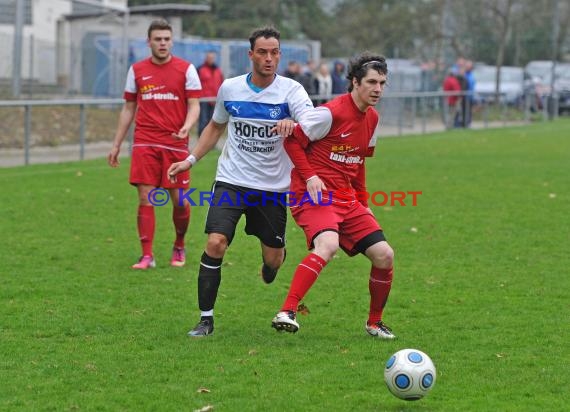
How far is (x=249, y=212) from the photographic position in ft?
24.3

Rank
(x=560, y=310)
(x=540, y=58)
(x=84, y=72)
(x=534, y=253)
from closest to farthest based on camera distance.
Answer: (x=560, y=310) < (x=534, y=253) < (x=84, y=72) < (x=540, y=58)

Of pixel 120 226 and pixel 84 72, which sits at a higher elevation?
pixel 84 72

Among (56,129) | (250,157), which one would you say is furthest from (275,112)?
(56,129)

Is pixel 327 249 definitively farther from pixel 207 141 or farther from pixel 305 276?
pixel 207 141

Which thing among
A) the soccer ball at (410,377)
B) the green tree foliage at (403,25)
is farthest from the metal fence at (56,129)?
the green tree foliage at (403,25)

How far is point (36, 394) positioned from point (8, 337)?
1.44 meters

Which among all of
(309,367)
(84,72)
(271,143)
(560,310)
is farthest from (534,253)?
(84,72)

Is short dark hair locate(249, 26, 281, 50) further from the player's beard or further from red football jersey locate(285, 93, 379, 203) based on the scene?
the player's beard

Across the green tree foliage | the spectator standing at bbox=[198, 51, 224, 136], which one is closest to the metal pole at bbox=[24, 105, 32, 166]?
the spectator standing at bbox=[198, 51, 224, 136]

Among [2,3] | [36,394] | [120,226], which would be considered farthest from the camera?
[2,3]

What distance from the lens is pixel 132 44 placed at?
3009 centimetres

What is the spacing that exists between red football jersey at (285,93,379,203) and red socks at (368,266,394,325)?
1.97ft

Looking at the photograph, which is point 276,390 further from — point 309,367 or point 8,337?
point 8,337

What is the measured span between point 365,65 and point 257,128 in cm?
88
